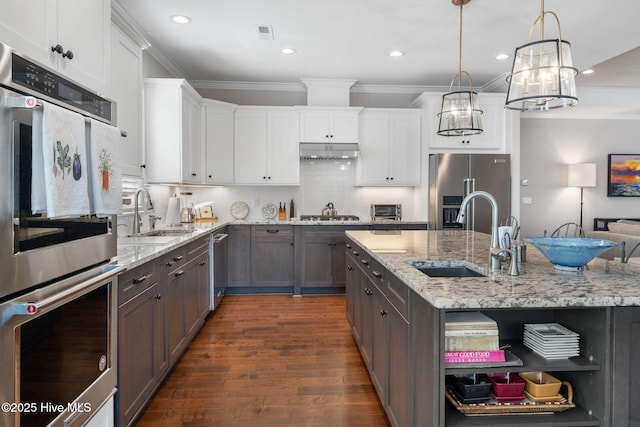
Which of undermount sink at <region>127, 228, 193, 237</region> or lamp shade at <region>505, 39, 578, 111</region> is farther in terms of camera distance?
undermount sink at <region>127, 228, 193, 237</region>

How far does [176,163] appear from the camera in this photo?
3789 millimetres

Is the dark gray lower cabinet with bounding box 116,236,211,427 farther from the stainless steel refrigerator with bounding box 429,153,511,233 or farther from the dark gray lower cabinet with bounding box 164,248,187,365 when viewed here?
the stainless steel refrigerator with bounding box 429,153,511,233

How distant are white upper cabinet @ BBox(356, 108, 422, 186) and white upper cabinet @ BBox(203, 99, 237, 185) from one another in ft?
5.64

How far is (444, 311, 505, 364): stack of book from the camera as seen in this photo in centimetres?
134

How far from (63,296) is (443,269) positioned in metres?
1.68

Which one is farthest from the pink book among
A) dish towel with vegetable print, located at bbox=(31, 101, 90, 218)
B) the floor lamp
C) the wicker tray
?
the floor lamp

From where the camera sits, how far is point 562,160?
21.1ft

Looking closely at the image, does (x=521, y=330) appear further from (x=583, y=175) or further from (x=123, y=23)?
(x=583, y=175)

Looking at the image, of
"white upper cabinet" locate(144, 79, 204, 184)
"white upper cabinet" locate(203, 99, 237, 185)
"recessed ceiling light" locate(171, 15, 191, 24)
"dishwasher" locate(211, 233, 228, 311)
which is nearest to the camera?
"recessed ceiling light" locate(171, 15, 191, 24)

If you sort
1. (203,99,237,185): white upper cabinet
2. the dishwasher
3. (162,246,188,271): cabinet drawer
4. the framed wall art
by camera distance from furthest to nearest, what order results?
the framed wall art, (203,99,237,185): white upper cabinet, the dishwasher, (162,246,188,271): cabinet drawer

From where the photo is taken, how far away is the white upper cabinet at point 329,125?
493cm

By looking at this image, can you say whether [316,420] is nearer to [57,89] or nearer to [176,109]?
[57,89]

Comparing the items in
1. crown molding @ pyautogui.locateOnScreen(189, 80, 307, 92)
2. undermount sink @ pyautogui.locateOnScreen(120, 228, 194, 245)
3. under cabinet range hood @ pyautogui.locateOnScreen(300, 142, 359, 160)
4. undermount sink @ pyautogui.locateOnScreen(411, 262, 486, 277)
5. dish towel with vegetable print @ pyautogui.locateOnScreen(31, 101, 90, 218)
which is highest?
crown molding @ pyautogui.locateOnScreen(189, 80, 307, 92)

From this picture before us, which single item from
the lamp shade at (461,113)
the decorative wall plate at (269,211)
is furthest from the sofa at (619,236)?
the decorative wall plate at (269,211)
